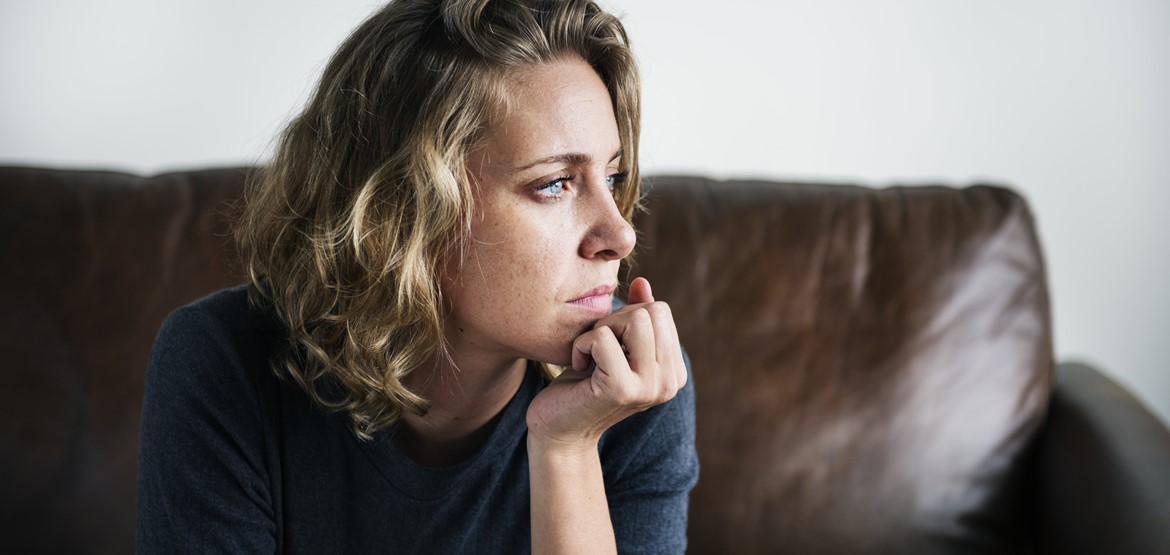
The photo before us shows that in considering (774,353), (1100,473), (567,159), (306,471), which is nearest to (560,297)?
(567,159)

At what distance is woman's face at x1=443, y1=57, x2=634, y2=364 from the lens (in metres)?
0.97

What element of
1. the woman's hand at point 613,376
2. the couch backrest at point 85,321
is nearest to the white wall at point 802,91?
the couch backrest at point 85,321

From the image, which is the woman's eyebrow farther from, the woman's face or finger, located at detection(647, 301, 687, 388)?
finger, located at detection(647, 301, 687, 388)

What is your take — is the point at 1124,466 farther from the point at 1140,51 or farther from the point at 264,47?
the point at 264,47

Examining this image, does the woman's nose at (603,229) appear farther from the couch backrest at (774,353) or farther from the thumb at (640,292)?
the couch backrest at (774,353)

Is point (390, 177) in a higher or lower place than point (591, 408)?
higher

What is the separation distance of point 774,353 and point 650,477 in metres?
0.46

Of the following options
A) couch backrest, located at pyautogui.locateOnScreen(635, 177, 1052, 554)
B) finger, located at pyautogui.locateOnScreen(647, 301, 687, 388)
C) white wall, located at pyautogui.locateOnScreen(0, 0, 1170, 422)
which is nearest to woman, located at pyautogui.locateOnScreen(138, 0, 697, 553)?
finger, located at pyautogui.locateOnScreen(647, 301, 687, 388)

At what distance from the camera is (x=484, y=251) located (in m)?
1.00

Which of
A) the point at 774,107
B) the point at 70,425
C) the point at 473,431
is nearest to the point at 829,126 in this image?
the point at 774,107

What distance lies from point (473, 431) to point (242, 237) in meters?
0.40

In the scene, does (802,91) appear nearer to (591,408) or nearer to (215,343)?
(591,408)

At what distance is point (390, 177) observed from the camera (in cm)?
99

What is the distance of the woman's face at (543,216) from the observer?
97 cm
